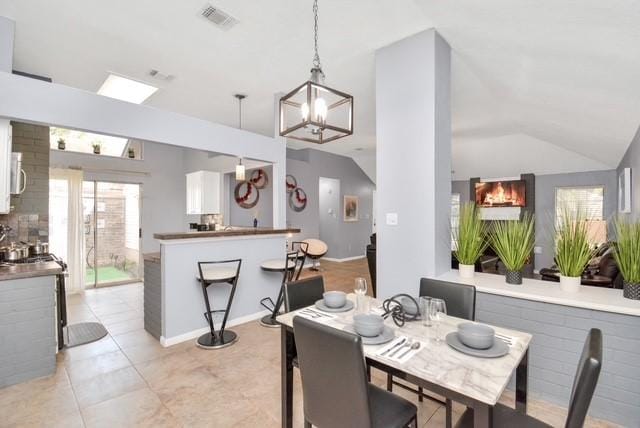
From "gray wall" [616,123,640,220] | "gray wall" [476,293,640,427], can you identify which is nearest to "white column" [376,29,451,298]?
"gray wall" [476,293,640,427]

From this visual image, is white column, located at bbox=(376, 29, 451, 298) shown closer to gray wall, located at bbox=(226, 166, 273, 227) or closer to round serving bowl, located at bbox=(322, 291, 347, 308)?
round serving bowl, located at bbox=(322, 291, 347, 308)

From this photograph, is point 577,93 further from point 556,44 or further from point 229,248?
point 229,248

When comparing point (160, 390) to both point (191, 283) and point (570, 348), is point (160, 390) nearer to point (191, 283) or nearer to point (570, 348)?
point (191, 283)

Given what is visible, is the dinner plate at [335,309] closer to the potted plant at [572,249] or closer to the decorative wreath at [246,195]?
the potted plant at [572,249]

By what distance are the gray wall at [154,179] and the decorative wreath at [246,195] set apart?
1.27 meters

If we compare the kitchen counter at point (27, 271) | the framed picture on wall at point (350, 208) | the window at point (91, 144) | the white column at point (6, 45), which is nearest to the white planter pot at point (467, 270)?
the kitchen counter at point (27, 271)

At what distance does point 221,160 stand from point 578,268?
6355mm

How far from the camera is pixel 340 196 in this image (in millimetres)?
8461

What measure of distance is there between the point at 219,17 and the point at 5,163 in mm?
2249

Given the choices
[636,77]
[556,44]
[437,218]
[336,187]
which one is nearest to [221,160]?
[336,187]

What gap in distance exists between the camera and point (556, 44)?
223cm

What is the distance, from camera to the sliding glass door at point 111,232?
567 centimetres

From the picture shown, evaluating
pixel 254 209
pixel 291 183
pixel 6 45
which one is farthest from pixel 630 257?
pixel 254 209

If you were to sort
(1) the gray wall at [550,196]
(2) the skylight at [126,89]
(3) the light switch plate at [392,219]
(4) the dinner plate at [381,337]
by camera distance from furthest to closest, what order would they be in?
(1) the gray wall at [550,196]
(2) the skylight at [126,89]
(3) the light switch plate at [392,219]
(4) the dinner plate at [381,337]
